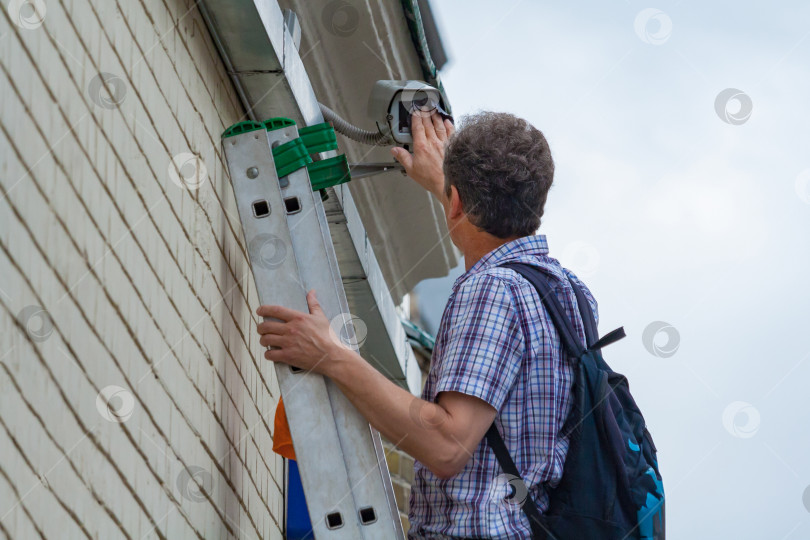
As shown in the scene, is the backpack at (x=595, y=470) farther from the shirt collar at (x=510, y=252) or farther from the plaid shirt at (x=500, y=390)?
the shirt collar at (x=510, y=252)

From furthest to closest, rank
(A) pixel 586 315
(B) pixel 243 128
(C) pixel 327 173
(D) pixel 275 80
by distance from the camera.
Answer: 1. (D) pixel 275 80
2. (C) pixel 327 173
3. (B) pixel 243 128
4. (A) pixel 586 315

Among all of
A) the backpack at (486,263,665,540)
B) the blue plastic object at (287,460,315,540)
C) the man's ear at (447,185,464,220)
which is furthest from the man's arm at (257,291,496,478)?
the blue plastic object at (287,460,315,540)

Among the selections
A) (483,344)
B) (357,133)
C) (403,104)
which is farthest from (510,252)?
(357,133)

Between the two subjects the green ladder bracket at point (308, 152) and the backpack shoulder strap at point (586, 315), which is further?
the green ladder bracket at point (308, 152)

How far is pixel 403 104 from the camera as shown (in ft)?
10.4

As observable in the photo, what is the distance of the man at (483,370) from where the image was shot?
6.95ft

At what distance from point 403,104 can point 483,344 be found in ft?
4.17

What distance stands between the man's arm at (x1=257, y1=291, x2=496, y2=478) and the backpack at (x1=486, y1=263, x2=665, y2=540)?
128 millimetres

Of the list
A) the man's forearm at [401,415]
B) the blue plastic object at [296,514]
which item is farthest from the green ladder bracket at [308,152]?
the blue plastic object at [296,514]

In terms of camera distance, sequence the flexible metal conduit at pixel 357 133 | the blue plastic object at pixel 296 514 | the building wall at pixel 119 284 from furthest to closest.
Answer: the blue plastic object at pixel 296 514 < the flexible metal conduit at pixel 357 133 < the building wall at pixel 119 284

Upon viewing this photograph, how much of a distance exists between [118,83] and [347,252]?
199cm

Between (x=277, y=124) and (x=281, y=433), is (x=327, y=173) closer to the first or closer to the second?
(x=277, y=124)

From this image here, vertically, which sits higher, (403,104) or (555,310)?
(403,104)

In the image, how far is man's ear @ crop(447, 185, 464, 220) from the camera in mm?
2479
